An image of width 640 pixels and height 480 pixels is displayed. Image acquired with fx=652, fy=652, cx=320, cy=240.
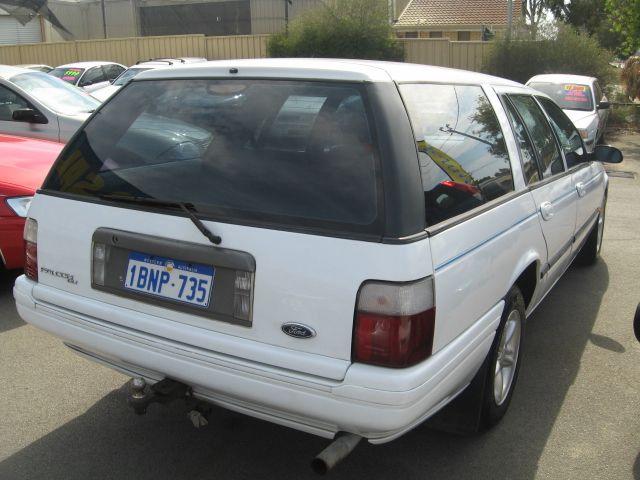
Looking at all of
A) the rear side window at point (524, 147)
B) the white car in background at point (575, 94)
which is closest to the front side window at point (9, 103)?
the rear side window at point (524, 147)

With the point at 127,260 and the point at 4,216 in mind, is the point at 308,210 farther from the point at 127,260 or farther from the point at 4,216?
the point at 4,216

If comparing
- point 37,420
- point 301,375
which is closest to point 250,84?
point 301,375

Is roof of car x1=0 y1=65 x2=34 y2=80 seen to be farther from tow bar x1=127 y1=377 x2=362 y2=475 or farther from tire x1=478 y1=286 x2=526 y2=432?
tire x1=478 y1=286 x2=526 y2=432

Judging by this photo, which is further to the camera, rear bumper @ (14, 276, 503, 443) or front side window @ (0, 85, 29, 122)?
front side window @ (0, 85, 29, 122)

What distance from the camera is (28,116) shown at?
736 centimetres

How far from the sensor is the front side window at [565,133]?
14.5 ft

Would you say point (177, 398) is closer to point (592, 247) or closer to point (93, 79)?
point (592, 247)

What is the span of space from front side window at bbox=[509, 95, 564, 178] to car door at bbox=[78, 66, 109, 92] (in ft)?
52.3

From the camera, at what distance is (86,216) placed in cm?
274

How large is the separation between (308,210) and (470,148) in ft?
3.34

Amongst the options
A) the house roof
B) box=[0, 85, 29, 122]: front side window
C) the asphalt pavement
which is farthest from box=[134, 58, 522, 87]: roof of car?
the house roof

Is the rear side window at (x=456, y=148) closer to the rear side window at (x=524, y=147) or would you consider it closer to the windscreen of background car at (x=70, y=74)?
the rear side window at (x=524, y=147)

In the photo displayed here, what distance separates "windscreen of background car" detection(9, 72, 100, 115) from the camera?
7738 mm

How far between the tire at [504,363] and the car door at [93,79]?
16773 mm
